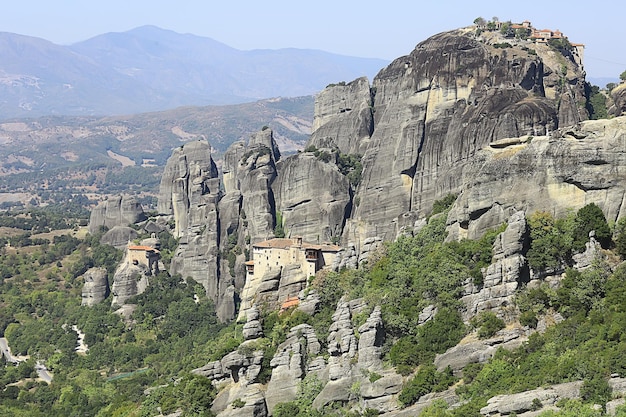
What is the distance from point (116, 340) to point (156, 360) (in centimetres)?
756

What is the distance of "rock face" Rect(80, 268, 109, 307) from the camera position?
104312 mm

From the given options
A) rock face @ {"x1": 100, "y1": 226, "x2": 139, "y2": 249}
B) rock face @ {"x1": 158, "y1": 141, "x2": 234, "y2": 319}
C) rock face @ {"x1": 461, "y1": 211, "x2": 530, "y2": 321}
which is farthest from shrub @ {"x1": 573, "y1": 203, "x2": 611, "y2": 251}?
rock face @ {"x1": 100, "y1": 226, "x2": 139, "y2": 249}

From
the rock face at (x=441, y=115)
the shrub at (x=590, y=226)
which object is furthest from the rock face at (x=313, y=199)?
the shrub at (x=590, y=226)

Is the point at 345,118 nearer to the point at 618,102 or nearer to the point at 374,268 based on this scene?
the point at 618,102

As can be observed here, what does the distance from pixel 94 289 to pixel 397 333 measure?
60643mm

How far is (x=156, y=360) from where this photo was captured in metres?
88.4

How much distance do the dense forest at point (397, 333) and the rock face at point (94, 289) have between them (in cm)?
146

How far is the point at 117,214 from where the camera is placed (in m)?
128

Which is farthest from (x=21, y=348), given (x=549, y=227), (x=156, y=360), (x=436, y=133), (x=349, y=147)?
(x=549, y=227)

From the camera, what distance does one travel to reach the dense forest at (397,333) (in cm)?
4103

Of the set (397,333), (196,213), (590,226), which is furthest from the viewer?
(196,213)

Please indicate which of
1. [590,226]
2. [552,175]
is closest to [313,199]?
[552,175]

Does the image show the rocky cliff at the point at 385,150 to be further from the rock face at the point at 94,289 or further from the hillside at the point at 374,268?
the rock face at the point at 94,289

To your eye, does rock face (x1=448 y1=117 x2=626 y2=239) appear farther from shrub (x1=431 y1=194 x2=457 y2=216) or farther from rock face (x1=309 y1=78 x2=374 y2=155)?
rock face (x1=309 y1=78 x2=374 y2=155)
